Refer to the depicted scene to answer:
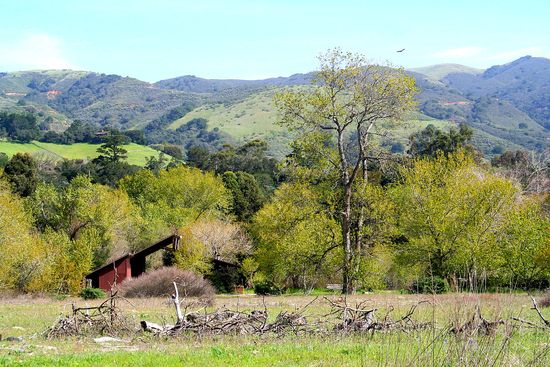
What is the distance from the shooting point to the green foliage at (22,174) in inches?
2842

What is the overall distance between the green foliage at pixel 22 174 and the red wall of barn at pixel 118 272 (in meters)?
30.6

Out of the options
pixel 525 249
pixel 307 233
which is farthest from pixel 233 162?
pixel 525 249

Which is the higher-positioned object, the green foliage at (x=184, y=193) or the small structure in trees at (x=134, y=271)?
the green foliage at (x=184, y=193)

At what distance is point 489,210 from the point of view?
39875 mm

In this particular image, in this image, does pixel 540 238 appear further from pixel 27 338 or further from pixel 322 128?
pixel 27 338

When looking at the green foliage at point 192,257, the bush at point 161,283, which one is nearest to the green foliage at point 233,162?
the green foliage at point 192,257

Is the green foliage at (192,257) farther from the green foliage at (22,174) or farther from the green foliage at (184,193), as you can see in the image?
the green foliage at (22,174)

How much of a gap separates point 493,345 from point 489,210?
116ft

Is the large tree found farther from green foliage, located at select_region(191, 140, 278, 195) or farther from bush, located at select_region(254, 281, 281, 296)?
green foliage, located at select_region(191, 140, 278, 195)

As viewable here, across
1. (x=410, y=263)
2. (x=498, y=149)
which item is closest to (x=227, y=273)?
(x=410, y=263)

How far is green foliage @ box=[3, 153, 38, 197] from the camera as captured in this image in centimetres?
7219

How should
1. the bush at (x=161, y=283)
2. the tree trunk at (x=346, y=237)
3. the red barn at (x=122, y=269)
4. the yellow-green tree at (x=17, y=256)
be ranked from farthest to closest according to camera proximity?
the red barn at (x=122, y=269) → the yellow-green tree at (x=17, y=256) → the tree trunk at (x=346, y=237) → the bush at (x=161, y=283)

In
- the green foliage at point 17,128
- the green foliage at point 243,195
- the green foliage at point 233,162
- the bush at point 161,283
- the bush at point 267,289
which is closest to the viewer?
the bush at point 161,283

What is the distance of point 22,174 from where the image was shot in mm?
73062
